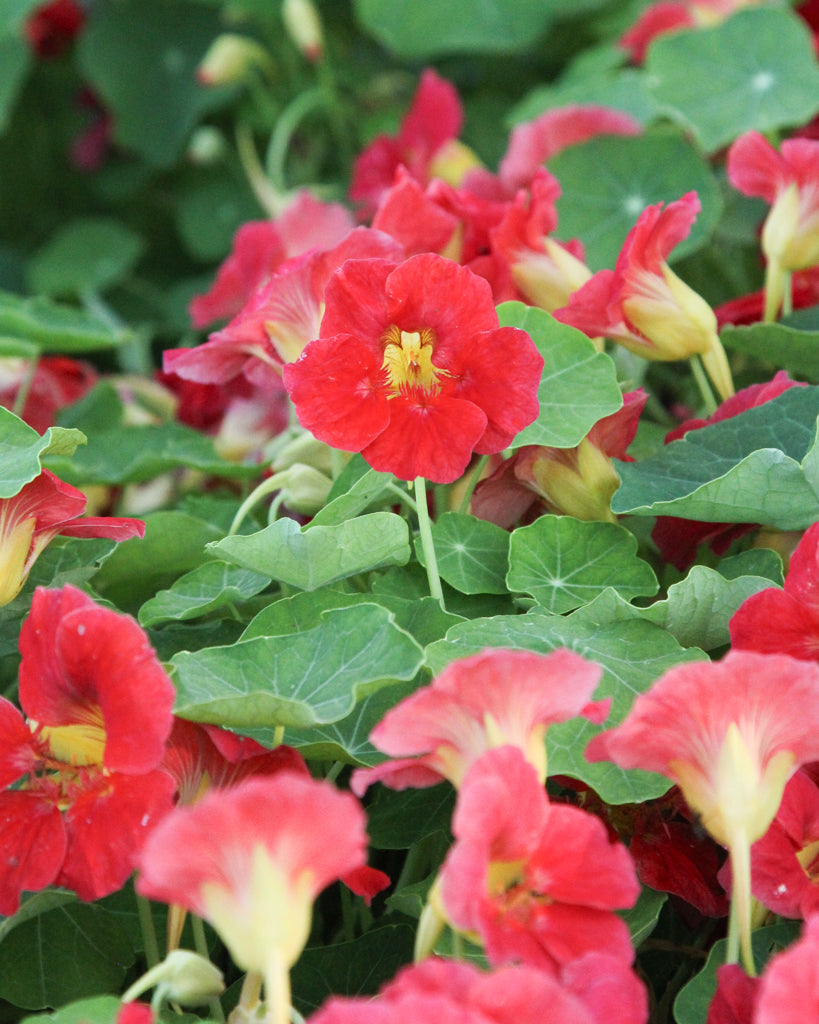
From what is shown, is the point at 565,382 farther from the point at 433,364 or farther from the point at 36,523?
the point at 36,523

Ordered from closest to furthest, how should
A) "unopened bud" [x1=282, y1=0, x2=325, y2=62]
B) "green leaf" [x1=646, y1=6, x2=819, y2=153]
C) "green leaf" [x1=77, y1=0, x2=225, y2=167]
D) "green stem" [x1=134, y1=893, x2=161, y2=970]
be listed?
"green stem" [x1=134, y1=893, x2=161, y2=970] → "green leaf" [x1=646, y1=6, x2=819, y2=153] → "unopened bud" [x1=282, y1=0, x2=325, y2=62] → "green leaf" [x1=77, y1=0, x2=225, y2=167]

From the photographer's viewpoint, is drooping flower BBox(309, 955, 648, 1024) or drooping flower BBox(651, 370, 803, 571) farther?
drooping flower BBox(651, 370, 803, 571)

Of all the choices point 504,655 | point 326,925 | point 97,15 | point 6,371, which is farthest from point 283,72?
point 504,655

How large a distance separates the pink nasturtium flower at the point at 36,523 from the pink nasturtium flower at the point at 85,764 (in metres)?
0.11

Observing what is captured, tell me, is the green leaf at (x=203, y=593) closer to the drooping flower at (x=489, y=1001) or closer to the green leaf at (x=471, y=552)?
the green leaf at (x=471, y=552)

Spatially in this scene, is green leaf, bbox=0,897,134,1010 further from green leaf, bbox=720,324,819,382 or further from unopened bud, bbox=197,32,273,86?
unopened bud, bbox=197,32,273,86

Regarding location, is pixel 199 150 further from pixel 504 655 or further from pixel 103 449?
pixel 504 655

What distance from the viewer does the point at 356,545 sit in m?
0.60

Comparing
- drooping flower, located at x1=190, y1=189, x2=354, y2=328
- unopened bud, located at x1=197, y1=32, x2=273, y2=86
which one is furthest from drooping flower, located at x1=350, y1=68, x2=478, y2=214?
unopened bud, located at x1=197, y1=32, x2=273, y2=86

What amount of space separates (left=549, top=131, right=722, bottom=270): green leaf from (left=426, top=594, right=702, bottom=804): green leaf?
25.8 inches

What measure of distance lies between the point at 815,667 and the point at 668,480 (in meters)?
0.25

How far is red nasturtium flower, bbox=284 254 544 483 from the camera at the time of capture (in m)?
0.57

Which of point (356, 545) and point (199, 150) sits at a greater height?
point (356, 545)

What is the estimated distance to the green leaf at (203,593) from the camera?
0.62 meters
